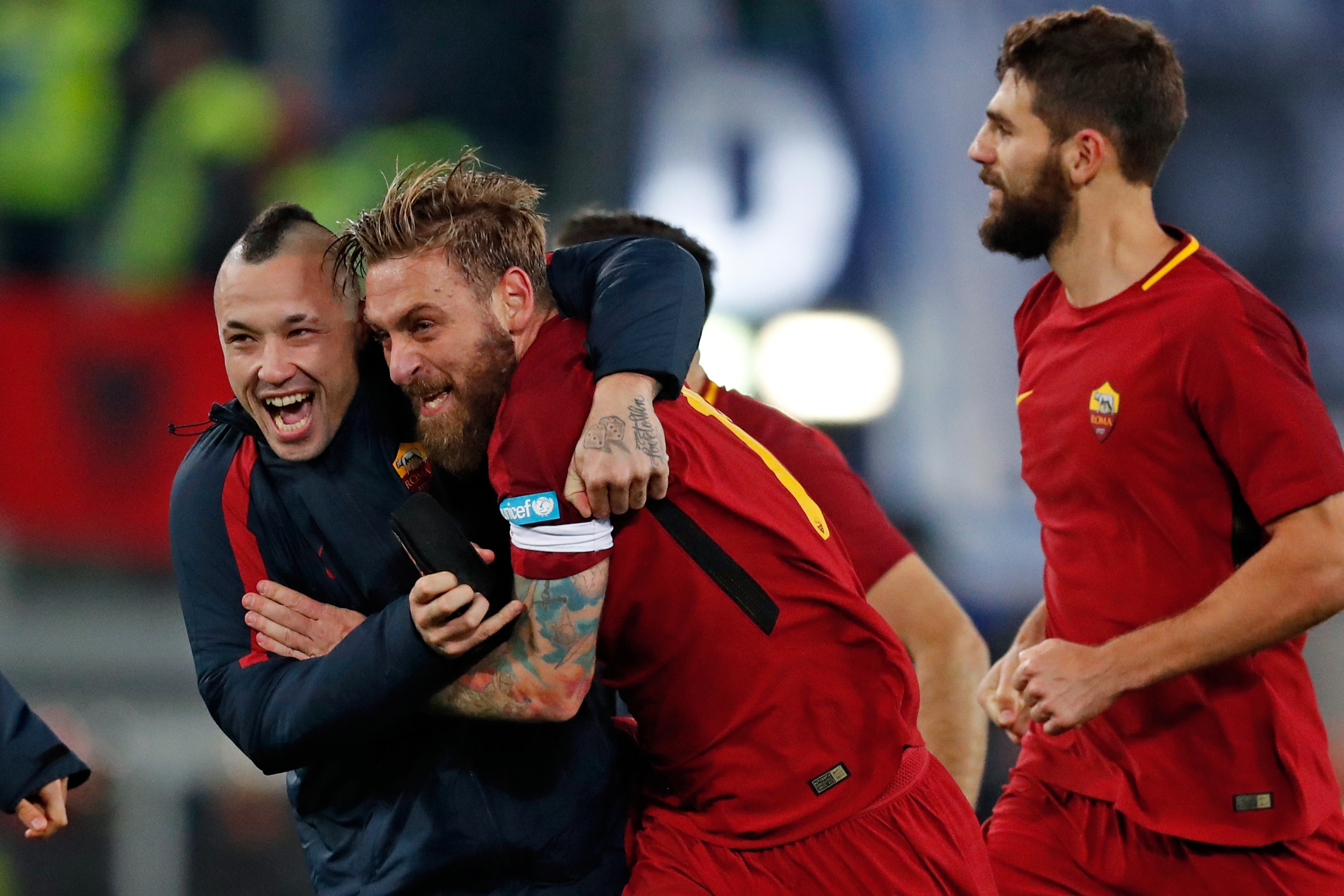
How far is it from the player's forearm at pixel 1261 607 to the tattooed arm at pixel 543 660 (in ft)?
3.18

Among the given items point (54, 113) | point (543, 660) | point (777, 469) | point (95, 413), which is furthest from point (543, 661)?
point (54, 113)

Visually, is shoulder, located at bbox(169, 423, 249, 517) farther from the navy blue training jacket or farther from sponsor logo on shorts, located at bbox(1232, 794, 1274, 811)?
sponsor logo on shorts, located at bbox(1232, 794, 1274, 811)

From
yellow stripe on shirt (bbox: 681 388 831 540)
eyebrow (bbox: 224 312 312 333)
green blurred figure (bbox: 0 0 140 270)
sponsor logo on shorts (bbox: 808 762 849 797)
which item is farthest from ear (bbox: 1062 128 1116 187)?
green blurred figure (bbox: 0 0 140 270)

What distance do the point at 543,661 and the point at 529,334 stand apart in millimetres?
635

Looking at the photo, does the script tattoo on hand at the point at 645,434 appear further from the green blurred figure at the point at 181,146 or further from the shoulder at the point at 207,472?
the green blurred figure at the point at 181,146

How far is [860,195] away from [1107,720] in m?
5.65

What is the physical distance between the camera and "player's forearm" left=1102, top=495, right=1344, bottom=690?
8.34 ft

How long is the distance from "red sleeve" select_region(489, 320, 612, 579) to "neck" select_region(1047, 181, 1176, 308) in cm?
115

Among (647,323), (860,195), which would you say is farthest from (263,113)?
(647,323)

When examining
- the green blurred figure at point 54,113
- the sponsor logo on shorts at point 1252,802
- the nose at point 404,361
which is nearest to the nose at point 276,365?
the nose at point 404,361

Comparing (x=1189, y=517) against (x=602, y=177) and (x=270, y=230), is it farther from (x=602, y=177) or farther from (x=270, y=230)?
(x=602, y=177)

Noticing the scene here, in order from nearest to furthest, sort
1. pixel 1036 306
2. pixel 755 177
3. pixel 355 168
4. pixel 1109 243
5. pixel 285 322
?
1. pixel 285 322
2. pixel 1109 243
3. pixel 1036 306
4. pixel 355 168
5. pixel 755 177

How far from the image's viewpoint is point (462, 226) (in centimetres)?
261

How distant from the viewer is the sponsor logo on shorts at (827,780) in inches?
98.6
